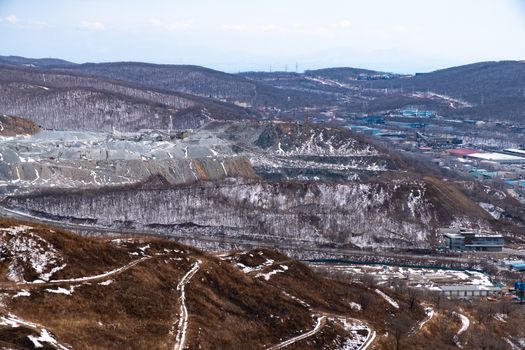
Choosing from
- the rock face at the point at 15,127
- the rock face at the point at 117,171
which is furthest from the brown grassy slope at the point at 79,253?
the rock face at the point at 15,127

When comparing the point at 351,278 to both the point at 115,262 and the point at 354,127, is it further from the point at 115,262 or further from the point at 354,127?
the point at 354,127

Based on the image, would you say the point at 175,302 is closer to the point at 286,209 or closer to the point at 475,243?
the point at 475,243

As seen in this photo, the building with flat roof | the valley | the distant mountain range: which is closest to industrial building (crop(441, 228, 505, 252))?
the valley

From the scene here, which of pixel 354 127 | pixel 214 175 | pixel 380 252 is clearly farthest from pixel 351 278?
pixel 354 127

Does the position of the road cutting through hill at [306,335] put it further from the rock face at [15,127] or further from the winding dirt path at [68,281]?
the rock face at [15,127]

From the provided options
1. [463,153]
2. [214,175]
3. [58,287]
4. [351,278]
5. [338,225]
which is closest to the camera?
[58,287]

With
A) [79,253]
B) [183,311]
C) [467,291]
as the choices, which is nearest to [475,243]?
[467,291]
